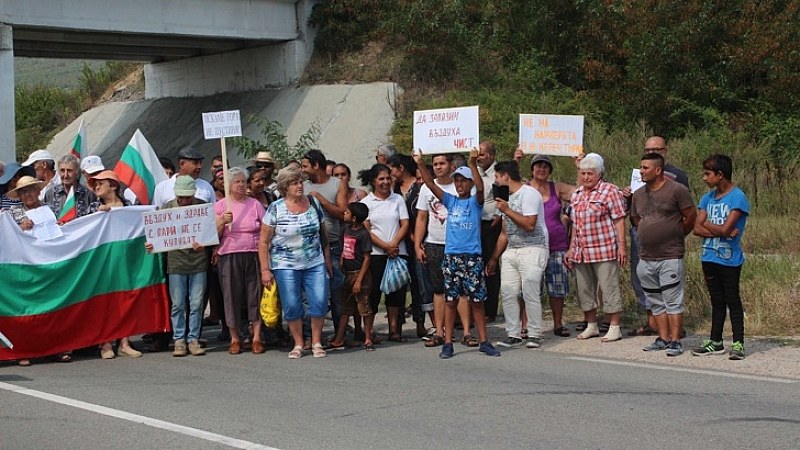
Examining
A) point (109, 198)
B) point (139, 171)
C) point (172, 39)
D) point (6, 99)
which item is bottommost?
point (109, 198)

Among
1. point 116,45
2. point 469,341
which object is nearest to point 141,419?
point 469,341

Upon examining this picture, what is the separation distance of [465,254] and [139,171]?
446 cm

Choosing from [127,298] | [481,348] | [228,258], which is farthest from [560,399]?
[127,298]

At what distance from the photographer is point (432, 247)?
37.7ft

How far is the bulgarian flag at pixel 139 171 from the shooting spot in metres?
13.1

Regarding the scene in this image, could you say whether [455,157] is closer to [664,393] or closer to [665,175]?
[665,175]

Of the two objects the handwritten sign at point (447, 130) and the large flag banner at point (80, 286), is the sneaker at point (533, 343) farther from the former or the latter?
the large flag banner at point (80, 286)

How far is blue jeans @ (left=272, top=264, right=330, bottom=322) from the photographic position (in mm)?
10898

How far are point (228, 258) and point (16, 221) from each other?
205 centimetres

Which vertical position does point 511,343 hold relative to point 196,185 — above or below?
below

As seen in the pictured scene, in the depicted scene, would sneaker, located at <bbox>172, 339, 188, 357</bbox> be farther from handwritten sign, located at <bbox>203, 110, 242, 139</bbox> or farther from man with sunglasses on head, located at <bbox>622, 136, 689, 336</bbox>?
man with sunglasses on head, located at <bbox>622, 136, 689, 336</bbox>

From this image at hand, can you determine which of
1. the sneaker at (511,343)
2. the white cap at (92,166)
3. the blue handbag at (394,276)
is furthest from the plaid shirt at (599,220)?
the white cap at (92,166)

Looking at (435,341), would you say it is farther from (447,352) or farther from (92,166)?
(92,166)

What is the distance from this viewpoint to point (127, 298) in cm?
1140
